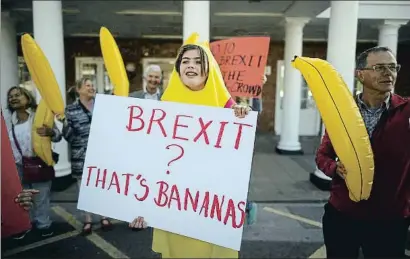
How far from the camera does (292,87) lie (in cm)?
754

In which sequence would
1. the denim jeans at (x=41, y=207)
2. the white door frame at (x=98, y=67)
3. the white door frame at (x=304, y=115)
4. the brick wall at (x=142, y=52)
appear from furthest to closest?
the white door frame at (x=304, y=115)
the white door frame at (x=98, y=67)
the brick wall at (x=142, y=52)
the denim jeans at (x=41, y=207)

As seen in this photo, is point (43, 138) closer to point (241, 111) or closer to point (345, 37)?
point (241, 111)

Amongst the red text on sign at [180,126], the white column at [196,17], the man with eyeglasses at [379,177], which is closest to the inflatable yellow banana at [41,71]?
the red text on sign at [180,126]

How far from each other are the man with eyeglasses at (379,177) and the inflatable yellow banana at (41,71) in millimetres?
1933

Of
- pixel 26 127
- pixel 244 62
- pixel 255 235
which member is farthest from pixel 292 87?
pixel 26 127

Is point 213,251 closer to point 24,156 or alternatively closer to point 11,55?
point 24,156

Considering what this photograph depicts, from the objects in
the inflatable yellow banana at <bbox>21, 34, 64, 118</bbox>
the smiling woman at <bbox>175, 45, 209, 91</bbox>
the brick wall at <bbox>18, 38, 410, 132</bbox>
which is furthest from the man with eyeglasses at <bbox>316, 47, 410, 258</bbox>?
the brick wall at <bbox>18, 38, 410, 132</bbox>

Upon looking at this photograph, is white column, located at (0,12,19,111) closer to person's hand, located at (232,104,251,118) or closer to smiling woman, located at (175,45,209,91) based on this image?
smiling woman, located at (175,45,209,91)

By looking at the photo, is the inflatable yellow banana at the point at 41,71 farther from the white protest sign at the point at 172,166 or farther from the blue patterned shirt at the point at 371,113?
the blue patterned shirt at the point at 371,113

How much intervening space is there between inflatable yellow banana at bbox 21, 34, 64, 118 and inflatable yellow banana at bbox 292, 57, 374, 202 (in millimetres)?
1767

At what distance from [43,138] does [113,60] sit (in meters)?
1.34

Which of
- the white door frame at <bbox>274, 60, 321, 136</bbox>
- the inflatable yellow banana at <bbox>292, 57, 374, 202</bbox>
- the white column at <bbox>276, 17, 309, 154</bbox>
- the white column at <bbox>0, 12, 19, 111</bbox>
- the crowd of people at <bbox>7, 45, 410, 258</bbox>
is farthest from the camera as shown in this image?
the white door frame at <bbox>274, 60, 321, 136</bbox>

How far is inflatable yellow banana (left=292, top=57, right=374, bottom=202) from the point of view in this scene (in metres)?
1.54

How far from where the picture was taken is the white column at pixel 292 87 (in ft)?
24.1
